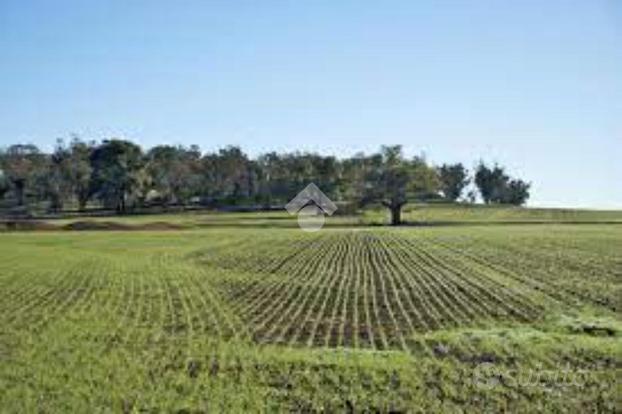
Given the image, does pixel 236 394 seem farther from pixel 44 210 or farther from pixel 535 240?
pixel 44 210

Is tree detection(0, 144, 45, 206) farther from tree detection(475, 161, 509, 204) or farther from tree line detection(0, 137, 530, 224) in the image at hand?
tree detection(475, 161, 509, 204)

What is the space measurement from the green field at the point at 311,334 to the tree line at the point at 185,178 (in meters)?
86.5

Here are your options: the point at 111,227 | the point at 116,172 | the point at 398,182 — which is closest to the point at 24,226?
the point at 111,227

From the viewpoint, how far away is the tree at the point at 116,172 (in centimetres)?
14700

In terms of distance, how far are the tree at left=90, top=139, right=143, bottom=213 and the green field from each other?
102 metres

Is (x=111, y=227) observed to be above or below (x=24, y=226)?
below

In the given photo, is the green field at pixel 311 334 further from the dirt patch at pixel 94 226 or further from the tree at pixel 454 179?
the tree at pixel 454 179

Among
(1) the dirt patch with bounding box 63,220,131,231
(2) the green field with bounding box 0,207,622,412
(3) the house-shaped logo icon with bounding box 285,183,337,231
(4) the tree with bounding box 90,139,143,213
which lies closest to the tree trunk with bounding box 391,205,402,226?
(3) the house-shaped logo icon with bounding box 285,183,337,231

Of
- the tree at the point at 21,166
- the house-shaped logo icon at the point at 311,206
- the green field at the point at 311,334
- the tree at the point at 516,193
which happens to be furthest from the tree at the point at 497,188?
the green field at the point at 311,334

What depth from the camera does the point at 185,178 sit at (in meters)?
164

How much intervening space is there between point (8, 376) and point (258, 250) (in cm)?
3829

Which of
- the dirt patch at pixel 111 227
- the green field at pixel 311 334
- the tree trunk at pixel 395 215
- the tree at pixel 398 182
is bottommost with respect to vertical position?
the green field at pixel 311 334

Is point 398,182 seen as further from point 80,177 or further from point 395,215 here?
point 80,177

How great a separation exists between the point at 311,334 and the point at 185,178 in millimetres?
143643
